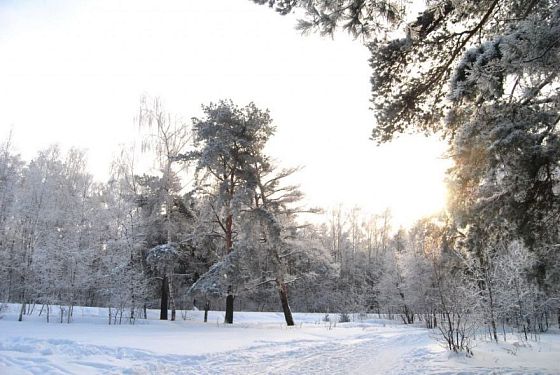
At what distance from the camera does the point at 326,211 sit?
2019 centimetres

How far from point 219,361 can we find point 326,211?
13.0 meters

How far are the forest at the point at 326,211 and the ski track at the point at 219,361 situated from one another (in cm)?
203

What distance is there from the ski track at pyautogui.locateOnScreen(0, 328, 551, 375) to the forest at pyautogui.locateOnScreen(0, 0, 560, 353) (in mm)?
2028

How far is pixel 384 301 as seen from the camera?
37156 mm

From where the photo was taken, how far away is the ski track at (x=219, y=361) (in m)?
6.84

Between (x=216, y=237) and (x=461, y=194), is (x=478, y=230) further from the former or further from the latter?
(x=216, y=237)

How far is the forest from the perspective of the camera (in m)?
5.32

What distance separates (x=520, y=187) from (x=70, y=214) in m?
26.1

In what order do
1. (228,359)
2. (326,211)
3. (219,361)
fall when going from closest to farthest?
(219,361) → (228,359) → (326,211)

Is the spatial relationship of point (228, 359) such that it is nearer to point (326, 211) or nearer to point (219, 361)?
point (219, 361)

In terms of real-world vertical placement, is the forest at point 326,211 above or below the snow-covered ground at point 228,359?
above

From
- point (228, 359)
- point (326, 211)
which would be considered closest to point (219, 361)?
point (228, 359)

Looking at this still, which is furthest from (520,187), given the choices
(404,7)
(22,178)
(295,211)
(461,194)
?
(22,178)

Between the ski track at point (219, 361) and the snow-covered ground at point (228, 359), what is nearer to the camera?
the ski track at point (219, 361)
